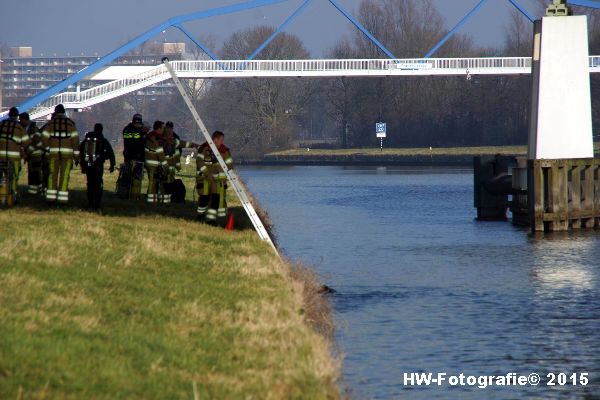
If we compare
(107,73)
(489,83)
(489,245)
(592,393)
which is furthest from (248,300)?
(489,83)

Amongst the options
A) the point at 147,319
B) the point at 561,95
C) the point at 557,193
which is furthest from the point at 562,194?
the point at 147,319

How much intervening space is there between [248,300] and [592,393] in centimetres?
377

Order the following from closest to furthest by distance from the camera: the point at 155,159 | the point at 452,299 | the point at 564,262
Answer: the point at 452,299, the point at 564,262, the point at 155,159

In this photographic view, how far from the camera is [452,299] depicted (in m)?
19.5

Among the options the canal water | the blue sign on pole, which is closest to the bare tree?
the blue sign on pole

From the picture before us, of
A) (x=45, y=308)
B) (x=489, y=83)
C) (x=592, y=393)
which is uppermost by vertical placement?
(x=489, y=83)

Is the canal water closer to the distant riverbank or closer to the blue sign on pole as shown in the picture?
the distant riverbank

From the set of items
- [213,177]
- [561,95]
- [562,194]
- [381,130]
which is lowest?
[562,194]

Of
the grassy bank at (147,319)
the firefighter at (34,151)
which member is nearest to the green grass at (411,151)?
the firefighter at (34,151)

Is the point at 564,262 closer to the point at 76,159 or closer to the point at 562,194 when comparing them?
the point at 562,194

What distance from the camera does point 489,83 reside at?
120500mm

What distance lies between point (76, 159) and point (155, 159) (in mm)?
2918

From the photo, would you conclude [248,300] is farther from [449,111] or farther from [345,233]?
[449,111]

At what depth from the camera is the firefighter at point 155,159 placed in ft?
85.8
